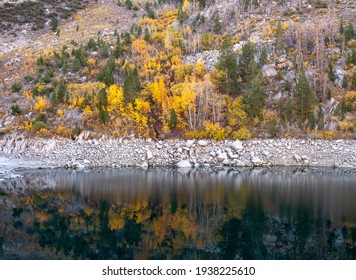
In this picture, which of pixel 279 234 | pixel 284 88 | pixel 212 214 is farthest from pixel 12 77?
pixel 279 234

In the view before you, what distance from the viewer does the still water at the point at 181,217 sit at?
14.8 meters

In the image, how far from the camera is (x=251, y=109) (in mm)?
48156

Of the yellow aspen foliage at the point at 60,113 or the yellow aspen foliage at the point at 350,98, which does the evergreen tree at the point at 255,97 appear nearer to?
the yellow aspen foliage at the point at 350,98

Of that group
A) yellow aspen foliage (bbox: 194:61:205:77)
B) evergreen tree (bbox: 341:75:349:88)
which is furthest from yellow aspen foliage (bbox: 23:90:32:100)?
evergreen tree (bbox: 341:75:349:88)

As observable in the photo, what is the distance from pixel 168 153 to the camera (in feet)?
146

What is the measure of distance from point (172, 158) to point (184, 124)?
6731 mm

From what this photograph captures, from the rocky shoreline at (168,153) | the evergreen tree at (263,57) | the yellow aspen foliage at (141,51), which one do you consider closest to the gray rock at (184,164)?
the rocky shoreline at (168,153)

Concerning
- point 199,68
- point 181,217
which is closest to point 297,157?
point 199,68

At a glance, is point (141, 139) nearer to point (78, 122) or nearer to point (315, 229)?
point (78, 122)

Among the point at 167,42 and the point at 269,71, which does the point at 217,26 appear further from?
the point at 269,71

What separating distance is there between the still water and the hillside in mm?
14523

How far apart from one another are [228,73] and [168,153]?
1697 cm

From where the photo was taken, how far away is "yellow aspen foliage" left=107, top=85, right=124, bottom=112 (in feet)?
166

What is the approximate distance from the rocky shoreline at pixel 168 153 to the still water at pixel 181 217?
275 inches
